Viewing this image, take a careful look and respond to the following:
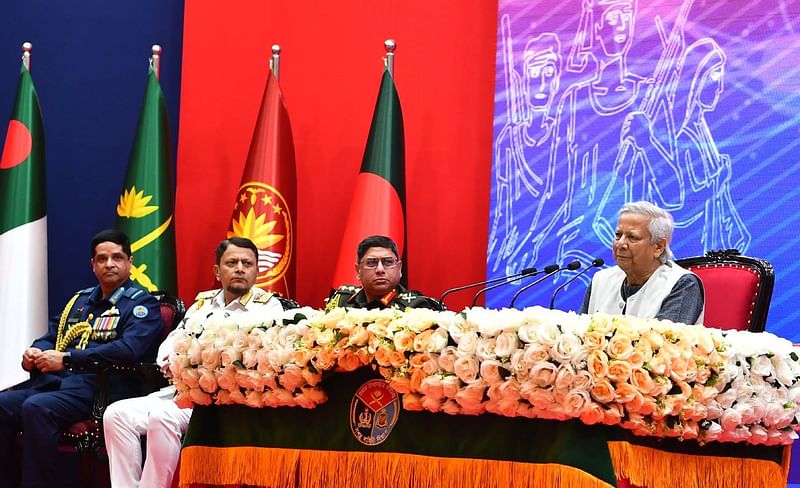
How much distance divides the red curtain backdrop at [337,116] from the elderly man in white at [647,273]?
1.76 metres

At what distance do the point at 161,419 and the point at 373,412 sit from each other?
1390mm

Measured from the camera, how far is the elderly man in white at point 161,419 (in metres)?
3.37

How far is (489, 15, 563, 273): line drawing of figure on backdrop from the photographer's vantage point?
469cm

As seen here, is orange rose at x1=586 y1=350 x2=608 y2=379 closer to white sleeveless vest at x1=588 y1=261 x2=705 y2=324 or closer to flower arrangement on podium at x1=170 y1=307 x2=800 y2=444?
flower arrangement on podium at x1=170 y1=307 x2=800 y2=444

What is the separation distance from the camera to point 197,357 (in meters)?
2.41

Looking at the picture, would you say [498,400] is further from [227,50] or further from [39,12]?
[39,12]

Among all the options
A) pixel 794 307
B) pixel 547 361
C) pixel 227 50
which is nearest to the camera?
pixel 547 361

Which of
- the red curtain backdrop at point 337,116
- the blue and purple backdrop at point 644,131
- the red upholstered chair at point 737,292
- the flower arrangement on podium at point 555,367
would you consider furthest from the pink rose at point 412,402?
the red curtain backdrop at point 337,116

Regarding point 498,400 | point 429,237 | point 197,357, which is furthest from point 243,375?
point 429,237

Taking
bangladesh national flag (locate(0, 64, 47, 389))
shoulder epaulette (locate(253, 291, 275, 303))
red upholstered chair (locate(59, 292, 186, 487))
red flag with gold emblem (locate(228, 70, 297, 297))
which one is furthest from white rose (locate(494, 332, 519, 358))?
bangladesh national flag (locate(0, 64, 47, 389))

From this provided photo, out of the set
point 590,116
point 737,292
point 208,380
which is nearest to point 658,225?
point 737,292

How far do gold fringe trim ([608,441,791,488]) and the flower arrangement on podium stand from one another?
0.07 meters

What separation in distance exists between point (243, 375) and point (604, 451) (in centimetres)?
85

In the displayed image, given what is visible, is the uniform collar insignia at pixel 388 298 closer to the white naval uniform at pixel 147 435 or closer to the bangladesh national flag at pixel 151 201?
the white naval uniform at pixel 147 435
